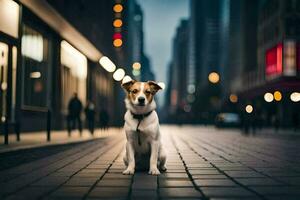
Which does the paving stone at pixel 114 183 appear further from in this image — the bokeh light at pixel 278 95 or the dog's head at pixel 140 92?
the bokeh light at pixel 278 95

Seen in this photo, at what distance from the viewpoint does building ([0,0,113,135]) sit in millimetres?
17316

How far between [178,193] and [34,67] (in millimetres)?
17243

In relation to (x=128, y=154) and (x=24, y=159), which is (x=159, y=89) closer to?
(x=128, y=154)

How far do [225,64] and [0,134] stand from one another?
105649 mm

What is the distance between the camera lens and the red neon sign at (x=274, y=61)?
53284 millimetres

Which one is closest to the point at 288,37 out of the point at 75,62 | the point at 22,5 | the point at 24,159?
the point at 75,62

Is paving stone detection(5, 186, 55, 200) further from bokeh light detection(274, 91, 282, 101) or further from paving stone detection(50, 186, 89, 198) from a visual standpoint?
bokeh light detection(274, 91, 282, 101)

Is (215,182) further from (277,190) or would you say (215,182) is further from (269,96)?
(269,96)

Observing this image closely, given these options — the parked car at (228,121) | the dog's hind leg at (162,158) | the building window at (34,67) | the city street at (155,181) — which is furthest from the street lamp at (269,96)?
the dog's hind leg at (162,158)

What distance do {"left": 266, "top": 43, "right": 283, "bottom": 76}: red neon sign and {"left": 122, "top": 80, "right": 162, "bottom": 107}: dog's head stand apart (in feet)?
157

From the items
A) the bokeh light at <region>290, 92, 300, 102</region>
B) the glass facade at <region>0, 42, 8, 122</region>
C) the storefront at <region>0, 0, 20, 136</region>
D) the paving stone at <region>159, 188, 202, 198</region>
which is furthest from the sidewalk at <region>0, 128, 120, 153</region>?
the bokeh light at <region>290, 92, 300, 102</region>

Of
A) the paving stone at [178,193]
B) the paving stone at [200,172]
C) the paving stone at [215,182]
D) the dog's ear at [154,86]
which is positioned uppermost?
the dog's ear at [154,86]

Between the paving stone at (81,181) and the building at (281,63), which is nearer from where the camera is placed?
the paving stone at (81,181)

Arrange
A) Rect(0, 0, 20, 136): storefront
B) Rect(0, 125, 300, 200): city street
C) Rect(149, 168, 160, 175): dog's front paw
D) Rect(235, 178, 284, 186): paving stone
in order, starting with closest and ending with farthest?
1. Rect(0, 125, 300, 200): city street
2. Rect(235, 178, 284, 186): paving stone
3. Rect(149, 168, 160, 175): dog's front paw
4. Rect(0, 0, 20, 136): storefront
